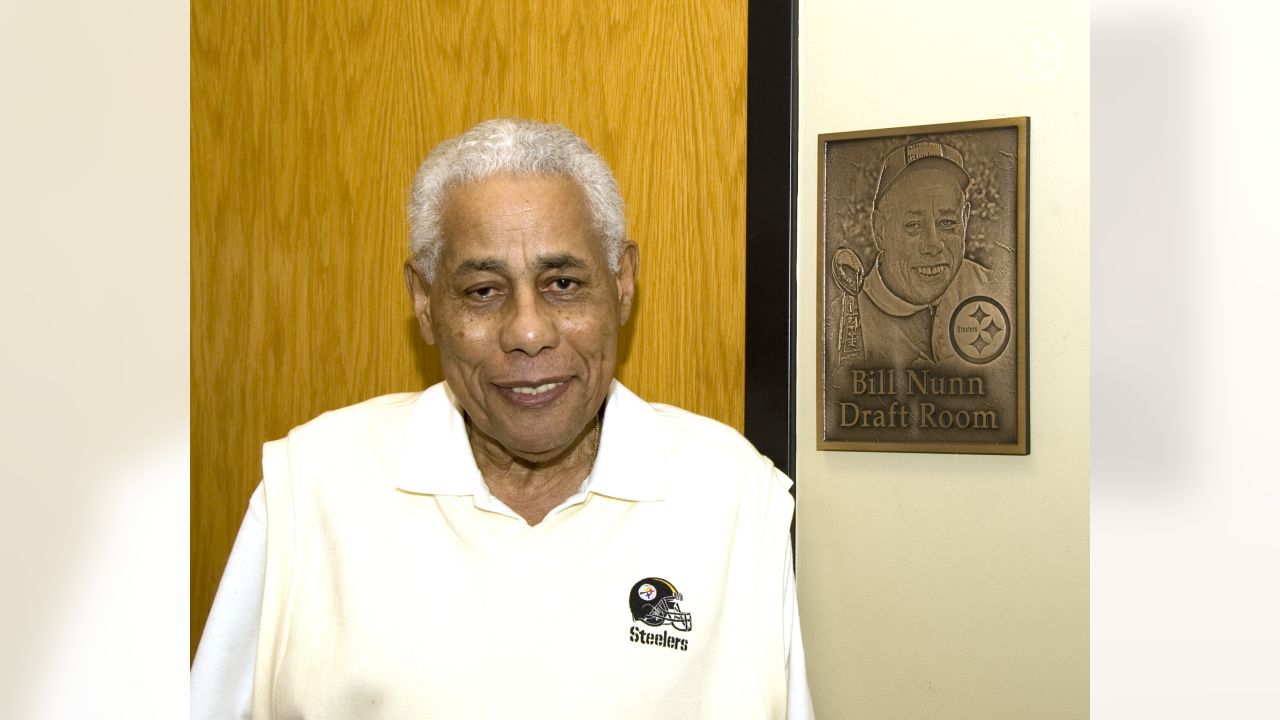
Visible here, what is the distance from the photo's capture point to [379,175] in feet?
7.29

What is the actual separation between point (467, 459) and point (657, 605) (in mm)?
359

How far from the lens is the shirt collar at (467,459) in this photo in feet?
5.19

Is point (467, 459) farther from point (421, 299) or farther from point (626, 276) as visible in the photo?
point (626, 276)

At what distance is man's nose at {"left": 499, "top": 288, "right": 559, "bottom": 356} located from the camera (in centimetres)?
148

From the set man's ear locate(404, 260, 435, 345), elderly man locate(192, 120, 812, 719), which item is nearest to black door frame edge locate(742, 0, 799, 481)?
elderly man locate(192, 120, 812, 719)

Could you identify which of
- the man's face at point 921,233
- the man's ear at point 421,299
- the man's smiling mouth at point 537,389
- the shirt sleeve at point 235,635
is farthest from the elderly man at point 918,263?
the shirt sleeve at point 235,635

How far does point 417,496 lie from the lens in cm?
158

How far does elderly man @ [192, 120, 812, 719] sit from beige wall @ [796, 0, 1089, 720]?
9.5 inches

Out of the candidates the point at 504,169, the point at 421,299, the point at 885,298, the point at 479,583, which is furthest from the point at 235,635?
the point at 885,298

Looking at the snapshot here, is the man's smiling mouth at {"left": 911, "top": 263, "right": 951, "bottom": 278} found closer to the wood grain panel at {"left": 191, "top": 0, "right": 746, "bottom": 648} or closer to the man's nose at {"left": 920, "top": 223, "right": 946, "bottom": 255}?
the man's nose at {"left": 920, "top": 223, "right": 946, "bottom": 255}

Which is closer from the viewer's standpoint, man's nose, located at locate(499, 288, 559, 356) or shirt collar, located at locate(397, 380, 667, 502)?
man's nose, located at locate(499, 288, 559, 356)

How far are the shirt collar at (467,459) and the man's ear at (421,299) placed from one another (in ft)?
0.34

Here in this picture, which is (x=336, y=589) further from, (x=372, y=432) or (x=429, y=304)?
(x=429, y=304)
